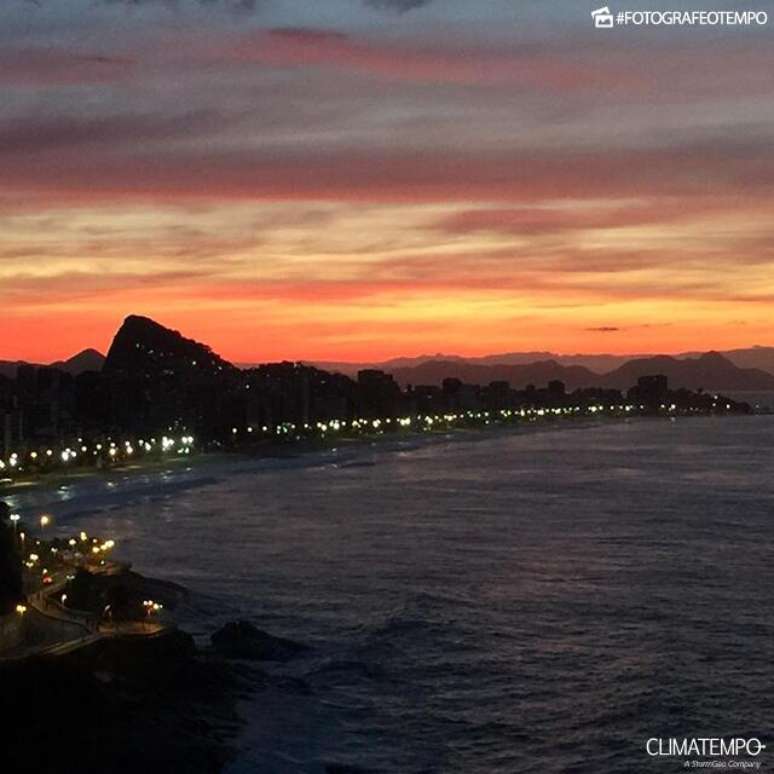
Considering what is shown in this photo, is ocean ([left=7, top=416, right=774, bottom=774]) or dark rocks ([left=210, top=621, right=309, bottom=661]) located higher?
dark rocks ([left=210, top=621, right=309, bottom=661])

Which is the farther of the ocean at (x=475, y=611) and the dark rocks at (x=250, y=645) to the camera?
the dark rocks at (x=250, y=645)

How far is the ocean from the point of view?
3534 cm

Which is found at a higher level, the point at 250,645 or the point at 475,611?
the point at 250,645

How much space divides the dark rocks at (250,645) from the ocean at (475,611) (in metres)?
1.05

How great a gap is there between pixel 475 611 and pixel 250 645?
14.1 metres

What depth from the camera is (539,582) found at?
62.0 m

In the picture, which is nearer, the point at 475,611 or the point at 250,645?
the point at 250,645

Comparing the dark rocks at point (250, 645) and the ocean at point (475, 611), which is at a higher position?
the dark rocks at point (250, 645)

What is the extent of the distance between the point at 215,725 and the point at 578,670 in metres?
15.0

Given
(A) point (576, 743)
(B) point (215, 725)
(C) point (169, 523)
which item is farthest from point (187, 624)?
(C) point (169, 523)

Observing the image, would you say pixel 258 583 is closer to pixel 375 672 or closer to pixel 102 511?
pixel 375 672

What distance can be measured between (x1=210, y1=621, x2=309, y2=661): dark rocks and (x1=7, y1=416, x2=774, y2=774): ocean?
1050mm

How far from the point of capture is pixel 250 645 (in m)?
42.8

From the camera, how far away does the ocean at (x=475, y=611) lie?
116 feet
